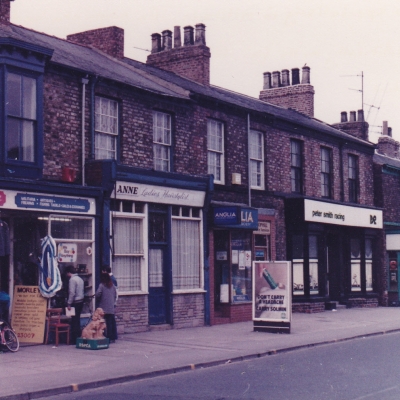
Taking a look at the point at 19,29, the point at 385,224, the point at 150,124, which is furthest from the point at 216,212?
the point at 385,224

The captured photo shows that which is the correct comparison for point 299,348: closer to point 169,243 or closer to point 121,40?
point 169,243

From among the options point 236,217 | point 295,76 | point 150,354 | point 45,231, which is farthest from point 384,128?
point 150,354

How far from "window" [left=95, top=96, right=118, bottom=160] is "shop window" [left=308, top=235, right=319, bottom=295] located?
1092 centimetres

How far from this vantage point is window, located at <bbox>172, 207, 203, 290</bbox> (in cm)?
2094

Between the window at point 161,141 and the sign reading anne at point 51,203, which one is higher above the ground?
the window at point 161,141

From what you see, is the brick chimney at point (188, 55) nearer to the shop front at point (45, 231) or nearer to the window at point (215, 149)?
the window at point (215, 149)

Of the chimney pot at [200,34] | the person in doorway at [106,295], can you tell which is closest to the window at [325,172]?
the chimney pot at [200,34]

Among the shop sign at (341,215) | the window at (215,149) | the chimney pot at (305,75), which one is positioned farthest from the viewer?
the chimney pot at (305,75)

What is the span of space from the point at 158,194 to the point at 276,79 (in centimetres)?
1558

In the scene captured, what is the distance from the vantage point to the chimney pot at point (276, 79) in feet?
111

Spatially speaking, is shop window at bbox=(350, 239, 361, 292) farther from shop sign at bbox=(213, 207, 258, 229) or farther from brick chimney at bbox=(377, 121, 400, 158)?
brick chimney at bbox=(377, 121, 400, 158)

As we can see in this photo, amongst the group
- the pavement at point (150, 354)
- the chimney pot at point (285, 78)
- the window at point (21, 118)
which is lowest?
the pavement at point (150, 354)

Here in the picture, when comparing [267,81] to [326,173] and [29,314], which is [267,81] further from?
[29,314]

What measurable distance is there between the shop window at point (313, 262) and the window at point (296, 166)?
2.03 m
